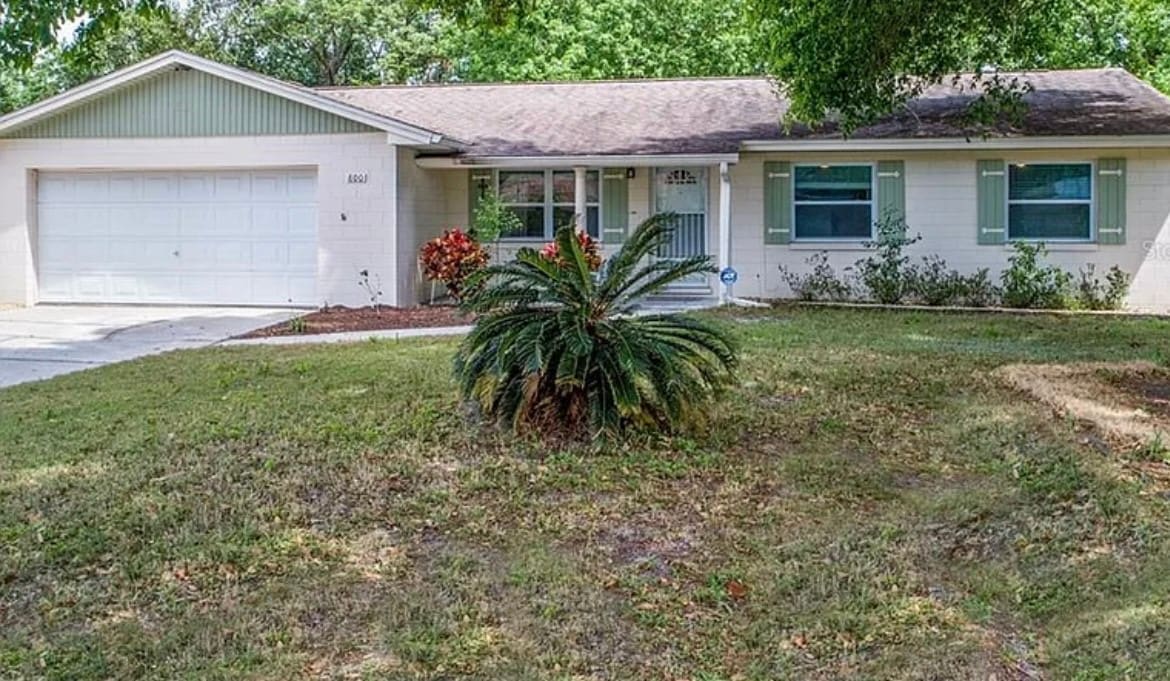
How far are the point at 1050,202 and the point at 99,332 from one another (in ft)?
42.5

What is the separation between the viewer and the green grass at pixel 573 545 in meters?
3.62

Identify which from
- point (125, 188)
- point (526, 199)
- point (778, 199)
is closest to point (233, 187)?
point (125, 188)

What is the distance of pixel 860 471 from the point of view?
5.68 meters

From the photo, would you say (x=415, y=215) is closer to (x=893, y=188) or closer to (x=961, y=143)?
(x=893, y=188)

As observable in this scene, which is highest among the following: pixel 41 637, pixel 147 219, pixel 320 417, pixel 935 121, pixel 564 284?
pixel 935 121

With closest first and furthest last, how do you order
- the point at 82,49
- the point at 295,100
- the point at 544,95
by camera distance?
the point at 82,49
the point at 295,100
the point at 544,95

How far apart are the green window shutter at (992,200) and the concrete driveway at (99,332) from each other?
9989 mm

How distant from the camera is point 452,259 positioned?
14867 millimetres

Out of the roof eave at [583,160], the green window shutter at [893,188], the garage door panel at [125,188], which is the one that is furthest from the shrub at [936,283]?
the garage door panel at [125,188]

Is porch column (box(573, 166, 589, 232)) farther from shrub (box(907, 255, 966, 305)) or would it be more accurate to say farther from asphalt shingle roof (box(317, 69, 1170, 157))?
shrub (box(907, 255, 966, 305))

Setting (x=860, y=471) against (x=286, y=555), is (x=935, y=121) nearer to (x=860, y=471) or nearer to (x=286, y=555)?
(x=860, y=471)

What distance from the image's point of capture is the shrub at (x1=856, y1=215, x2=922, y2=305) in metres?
15.3

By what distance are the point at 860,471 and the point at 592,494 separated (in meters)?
1.51

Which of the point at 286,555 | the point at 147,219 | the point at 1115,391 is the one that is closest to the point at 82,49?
the point at 286,555
